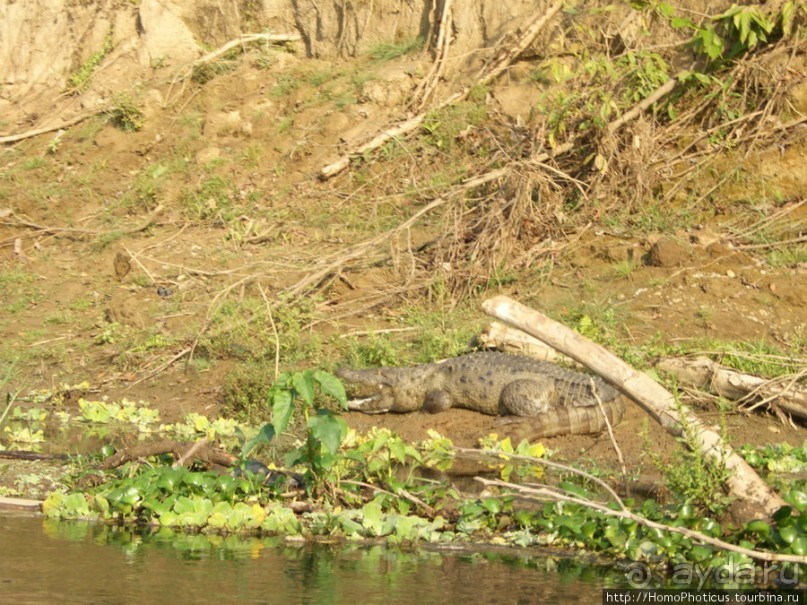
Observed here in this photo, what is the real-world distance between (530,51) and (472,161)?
1522 millimetres

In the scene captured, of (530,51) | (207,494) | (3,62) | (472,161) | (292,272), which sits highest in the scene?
(3,62)

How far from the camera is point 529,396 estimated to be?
7496 millimetres

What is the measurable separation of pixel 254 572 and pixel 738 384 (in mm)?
3990

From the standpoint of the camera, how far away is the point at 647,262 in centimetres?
900

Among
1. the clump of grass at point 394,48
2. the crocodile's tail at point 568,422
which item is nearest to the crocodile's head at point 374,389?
the crocodile's tail at point 568,422

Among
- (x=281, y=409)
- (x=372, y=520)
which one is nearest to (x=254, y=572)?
(x=372, y=520)

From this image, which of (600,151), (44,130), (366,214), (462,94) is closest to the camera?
(600,151)

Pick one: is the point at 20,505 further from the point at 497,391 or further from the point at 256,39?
the point at 256,39

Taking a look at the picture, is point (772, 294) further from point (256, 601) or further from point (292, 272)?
point (256, 601)

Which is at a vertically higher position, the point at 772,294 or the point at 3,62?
the point at 3,62

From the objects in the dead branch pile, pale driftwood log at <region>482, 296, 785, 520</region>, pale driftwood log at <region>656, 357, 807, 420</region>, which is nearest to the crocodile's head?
the dead branch pile

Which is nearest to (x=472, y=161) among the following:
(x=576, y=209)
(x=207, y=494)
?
(x=576, y=209)

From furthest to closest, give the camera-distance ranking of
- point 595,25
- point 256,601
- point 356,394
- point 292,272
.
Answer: point 595,25 → point 292,272 → point 356,394 → point 256,601

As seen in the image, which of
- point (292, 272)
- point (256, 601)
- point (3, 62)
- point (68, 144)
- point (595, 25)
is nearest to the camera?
point (256, 601)
